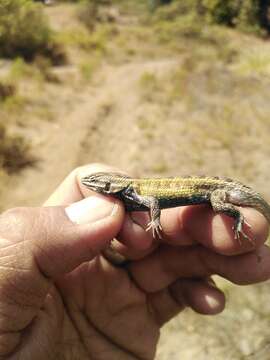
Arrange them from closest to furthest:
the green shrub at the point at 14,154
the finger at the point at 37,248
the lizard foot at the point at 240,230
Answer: the finger at the point at 37,248
the lizard foot at the point at 240,230
the green shrub at the point at 14,154

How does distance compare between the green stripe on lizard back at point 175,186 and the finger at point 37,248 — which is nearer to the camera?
the finger at point 37,248

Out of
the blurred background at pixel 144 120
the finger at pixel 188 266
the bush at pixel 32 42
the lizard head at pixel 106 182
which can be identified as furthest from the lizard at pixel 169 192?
the bush at pixel 32 42

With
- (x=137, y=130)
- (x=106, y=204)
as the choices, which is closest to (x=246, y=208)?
(x=106, y=204)

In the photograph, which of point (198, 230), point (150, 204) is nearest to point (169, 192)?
point (150, 204)

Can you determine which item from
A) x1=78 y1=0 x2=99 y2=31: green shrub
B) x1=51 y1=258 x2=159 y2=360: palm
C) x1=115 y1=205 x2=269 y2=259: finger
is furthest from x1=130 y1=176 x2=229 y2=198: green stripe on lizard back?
x1=78 y1=0 x2=99 y2=31: green shrub

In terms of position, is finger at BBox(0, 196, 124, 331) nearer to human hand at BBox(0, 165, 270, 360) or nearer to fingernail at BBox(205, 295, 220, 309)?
human hand at BBox(0, 165, 270, 360)

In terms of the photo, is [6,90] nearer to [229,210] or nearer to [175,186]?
[175,186]

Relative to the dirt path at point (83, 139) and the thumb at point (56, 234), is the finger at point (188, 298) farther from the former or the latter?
the dirt path at point (83, 139)
